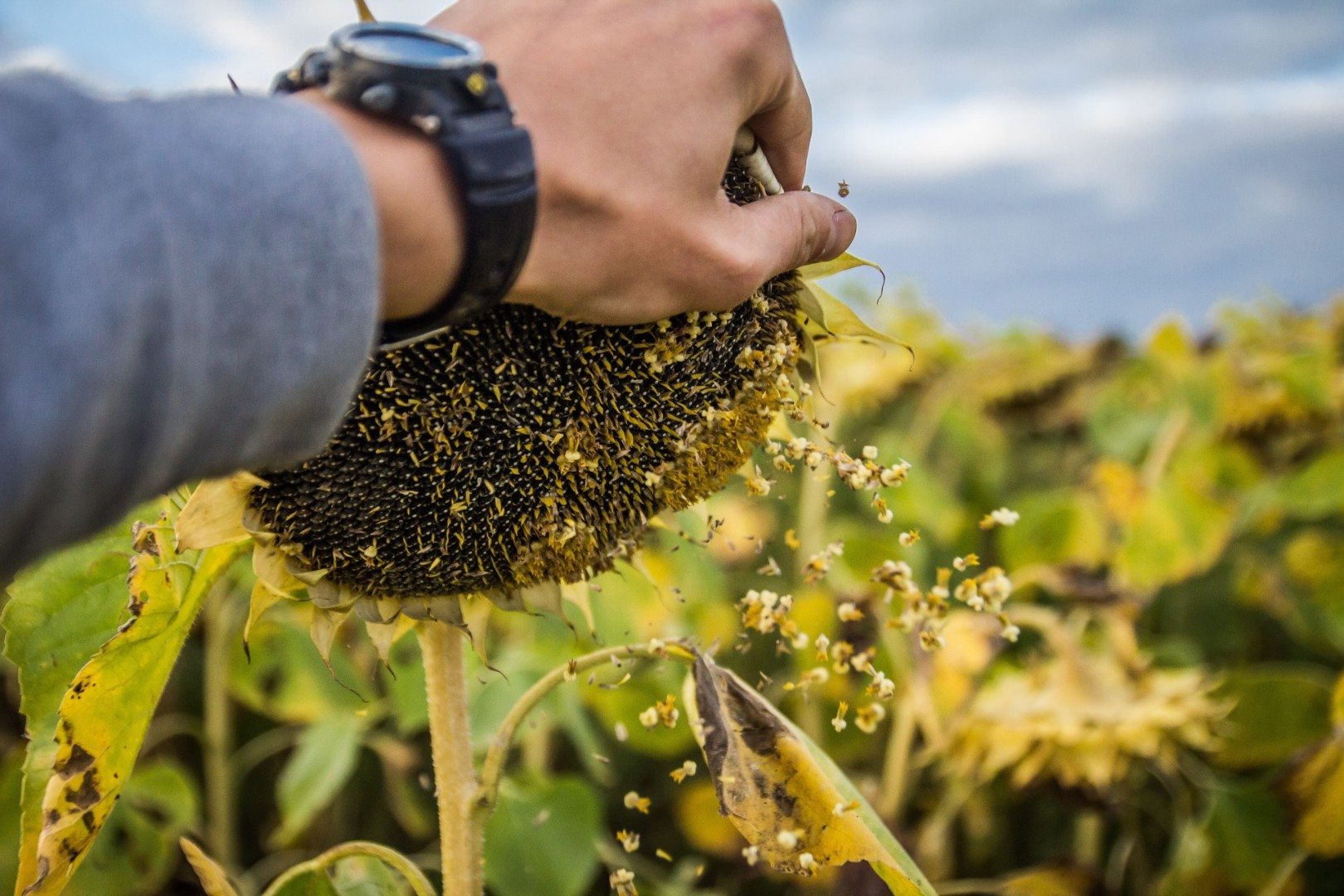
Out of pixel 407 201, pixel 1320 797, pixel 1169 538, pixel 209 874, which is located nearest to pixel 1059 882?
pixel 1320 797

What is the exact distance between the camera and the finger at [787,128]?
24.7 inches

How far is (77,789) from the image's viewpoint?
73 cm

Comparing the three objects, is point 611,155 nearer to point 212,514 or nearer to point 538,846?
point 212,514

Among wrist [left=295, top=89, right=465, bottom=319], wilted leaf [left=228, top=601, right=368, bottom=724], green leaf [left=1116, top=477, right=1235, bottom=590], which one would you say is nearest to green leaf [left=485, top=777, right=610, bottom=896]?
wilted leaf [left=228, top=601, right=368, bottom=724]

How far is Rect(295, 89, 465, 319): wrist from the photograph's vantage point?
51 cm

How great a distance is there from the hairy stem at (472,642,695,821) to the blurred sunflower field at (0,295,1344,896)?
1 cm

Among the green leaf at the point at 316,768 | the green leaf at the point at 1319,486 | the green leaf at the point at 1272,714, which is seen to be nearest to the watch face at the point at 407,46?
the green leaf at the point at 316,768

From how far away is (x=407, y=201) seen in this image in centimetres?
51

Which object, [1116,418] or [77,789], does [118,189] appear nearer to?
[77,789]

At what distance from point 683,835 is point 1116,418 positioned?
159cm

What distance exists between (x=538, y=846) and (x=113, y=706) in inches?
26.4

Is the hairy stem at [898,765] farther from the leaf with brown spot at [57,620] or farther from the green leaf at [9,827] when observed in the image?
the green leaf at [9,827]

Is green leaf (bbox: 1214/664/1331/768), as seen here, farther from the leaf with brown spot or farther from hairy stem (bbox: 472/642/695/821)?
the leaf with brown spot

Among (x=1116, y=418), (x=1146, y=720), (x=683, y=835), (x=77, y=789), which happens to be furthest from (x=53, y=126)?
(x=1116, y=418)
